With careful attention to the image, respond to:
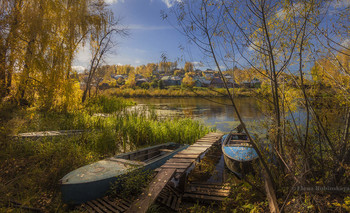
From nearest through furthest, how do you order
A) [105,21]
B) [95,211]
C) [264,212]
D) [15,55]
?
[264,212]
[95,211]
[15,55]
[105,21]

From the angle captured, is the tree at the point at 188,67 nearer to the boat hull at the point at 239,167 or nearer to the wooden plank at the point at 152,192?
the wooden plank at the point at 152,192

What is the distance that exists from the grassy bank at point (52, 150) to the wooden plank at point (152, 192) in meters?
1.26

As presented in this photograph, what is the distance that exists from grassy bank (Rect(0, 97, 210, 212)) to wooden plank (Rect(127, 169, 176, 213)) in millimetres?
1262

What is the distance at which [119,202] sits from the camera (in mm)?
3555

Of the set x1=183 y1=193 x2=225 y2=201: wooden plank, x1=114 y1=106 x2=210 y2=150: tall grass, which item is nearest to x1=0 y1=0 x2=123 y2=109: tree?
x1=114 y1=106 x2=210 y2=150: tall grass

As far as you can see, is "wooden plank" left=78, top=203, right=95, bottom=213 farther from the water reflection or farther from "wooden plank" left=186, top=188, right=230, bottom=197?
the water reflection

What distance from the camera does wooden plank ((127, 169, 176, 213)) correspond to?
10.6ft

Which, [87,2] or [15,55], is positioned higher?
[87,2]

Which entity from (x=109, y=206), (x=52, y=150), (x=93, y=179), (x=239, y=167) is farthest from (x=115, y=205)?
(x=239, y=167)

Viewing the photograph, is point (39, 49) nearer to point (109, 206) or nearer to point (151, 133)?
point (151, 133)

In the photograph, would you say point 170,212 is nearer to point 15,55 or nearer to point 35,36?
point 15,55

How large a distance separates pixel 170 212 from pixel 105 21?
43.5ft

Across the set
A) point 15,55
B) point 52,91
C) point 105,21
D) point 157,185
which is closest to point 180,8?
point 157,185

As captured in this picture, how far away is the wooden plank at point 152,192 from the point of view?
128 inches
